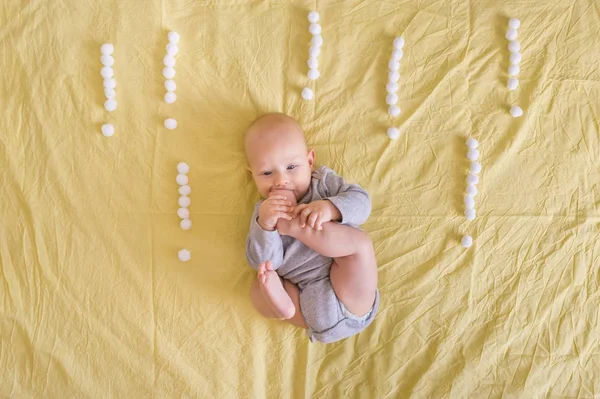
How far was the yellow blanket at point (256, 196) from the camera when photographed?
1.29 metres

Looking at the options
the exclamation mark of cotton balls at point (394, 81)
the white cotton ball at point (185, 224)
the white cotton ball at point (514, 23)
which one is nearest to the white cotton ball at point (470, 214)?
the exclamation mark of cotton balls at point (394, 81)

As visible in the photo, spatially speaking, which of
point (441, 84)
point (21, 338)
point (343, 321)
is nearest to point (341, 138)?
point (441, 84)

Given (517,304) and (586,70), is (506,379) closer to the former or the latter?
(517,304)

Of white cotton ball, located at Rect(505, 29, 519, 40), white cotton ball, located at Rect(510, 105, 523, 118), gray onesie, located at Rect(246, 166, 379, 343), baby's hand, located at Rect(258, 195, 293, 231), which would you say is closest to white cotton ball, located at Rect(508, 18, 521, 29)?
white cotton ball, located at Rect(505, 29, 519, 40)

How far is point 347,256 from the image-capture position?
119cm

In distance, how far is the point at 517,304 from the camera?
1307 millimetres

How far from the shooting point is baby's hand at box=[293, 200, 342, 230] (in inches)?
44.5

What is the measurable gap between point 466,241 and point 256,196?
0.50m

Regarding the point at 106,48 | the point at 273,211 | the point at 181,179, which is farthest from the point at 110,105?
the point at 273,211

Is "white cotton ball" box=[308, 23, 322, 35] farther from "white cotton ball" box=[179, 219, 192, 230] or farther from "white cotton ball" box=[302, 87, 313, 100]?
"white cotton ball" box=[179, 219, 192, 230]

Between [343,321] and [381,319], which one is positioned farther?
[381,319]

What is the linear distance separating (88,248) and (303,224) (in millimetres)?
540

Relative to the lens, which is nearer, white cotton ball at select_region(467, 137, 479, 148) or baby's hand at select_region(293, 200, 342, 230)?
baby's hand at select_region(293, 200, 342, 230)

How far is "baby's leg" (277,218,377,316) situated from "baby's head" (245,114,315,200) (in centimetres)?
10
